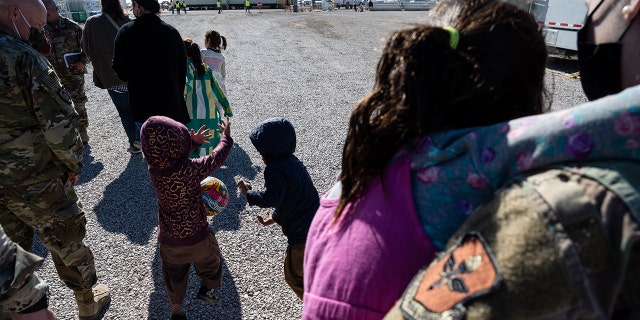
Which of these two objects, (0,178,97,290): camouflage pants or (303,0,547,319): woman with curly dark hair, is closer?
(303,0,547,319): woman with curly dark hair

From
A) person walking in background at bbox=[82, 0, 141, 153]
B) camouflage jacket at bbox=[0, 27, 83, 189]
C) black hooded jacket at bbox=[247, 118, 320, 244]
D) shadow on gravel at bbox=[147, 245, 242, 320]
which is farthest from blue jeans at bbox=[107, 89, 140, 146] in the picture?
black hooded jacket at bbox=[247, 118, 320, 244]

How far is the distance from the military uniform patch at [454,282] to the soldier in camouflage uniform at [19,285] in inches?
58.2

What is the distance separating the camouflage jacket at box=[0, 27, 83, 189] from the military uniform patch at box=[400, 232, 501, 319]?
2.47 meters

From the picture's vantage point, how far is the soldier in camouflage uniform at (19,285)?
1480 millimetres

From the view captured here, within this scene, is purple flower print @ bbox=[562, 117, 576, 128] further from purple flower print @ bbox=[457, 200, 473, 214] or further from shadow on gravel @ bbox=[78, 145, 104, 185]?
shadow on gravel @ bbox=[78, 145, 104, 185]

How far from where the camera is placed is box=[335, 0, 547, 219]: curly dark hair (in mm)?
865

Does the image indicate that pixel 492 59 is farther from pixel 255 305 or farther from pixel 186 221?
pixel 255 305

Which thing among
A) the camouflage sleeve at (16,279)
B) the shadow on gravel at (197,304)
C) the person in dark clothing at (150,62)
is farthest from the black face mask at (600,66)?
the person in dark clothing at (150,62)

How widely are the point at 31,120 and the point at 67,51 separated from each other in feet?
12.9

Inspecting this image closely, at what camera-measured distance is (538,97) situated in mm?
959

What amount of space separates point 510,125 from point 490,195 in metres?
0.13

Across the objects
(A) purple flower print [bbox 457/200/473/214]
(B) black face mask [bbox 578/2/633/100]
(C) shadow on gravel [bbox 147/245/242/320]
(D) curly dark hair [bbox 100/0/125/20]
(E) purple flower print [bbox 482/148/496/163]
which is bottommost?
(C) shadow on gravel [bbox 147/245/242/320]

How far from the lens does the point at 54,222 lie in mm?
2678

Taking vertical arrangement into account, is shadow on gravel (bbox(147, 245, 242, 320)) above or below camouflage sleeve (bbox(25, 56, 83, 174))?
below
